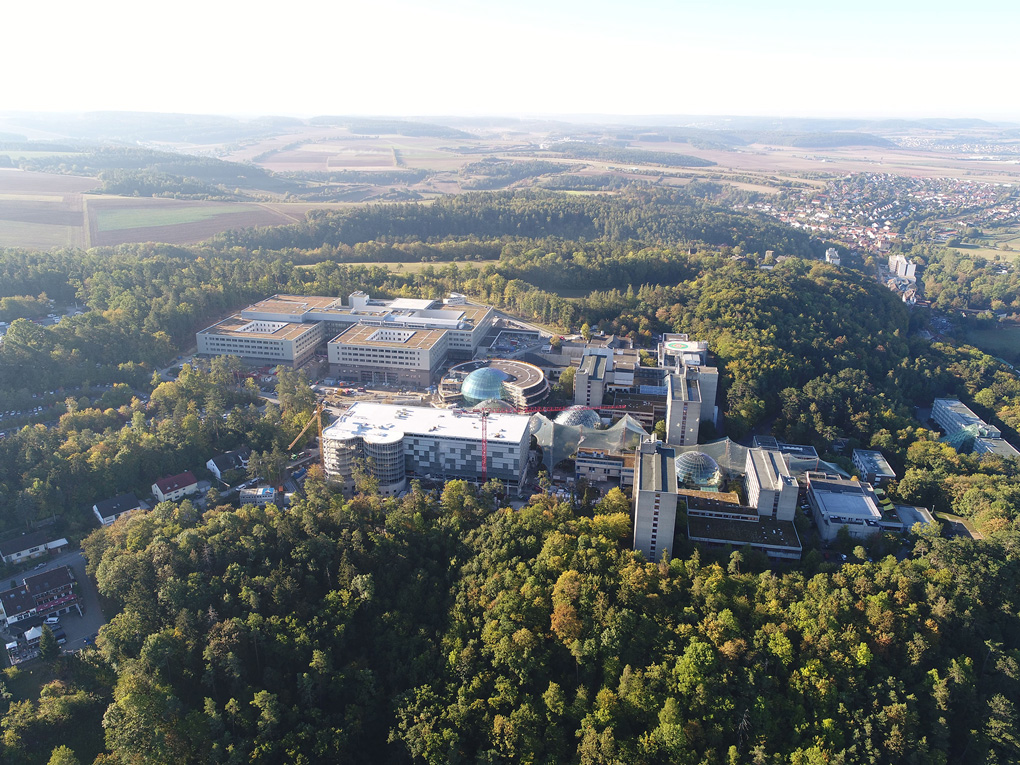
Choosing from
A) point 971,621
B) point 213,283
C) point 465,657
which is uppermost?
point 213,283

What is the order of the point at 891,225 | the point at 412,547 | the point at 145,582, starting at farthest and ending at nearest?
the point at 891,225 < the point at 412,547 < the point at 145,582

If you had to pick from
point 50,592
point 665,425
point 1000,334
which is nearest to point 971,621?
point 665,425

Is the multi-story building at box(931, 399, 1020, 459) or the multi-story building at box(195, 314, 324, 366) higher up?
the multi-story building at box(195, 314, 324, 366)

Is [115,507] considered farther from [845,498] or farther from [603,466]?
[845,498]

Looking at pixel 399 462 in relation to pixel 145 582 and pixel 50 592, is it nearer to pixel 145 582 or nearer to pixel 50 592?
pixel 145 582

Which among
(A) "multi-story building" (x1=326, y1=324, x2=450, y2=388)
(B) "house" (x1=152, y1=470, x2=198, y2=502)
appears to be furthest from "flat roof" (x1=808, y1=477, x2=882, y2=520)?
(B) "house" (x1=152, y1=470, x2=198, y2=502)

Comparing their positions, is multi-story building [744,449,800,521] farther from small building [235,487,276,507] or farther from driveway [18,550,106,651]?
driveway [18,550,106,651]

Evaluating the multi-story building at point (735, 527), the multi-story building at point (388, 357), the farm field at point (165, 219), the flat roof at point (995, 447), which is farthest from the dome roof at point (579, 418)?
the farm field at point (165, 219)
